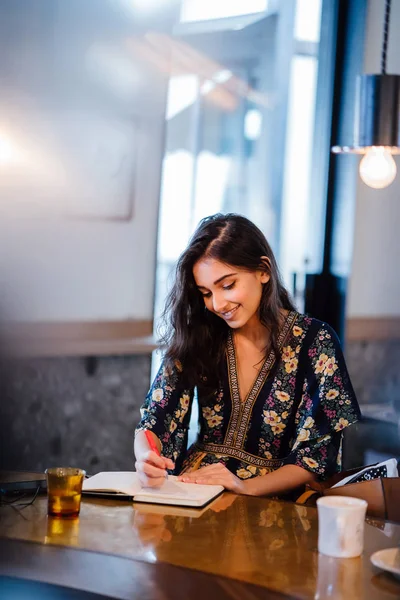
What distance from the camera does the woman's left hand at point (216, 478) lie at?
Answer: 210cm

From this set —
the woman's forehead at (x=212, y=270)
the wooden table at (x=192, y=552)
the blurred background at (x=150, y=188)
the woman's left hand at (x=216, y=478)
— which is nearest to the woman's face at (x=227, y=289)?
the woman's forehead at (x=212, y=270)

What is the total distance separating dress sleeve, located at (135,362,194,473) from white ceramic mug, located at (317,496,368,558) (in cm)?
96

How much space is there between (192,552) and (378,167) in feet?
7.30

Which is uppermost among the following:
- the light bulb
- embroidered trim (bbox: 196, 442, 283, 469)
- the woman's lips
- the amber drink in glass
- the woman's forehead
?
the light bulb

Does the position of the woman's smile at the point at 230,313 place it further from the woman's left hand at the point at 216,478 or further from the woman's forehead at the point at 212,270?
the woman's left hand at the point at 216,478

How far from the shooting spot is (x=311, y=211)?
454 centimetres

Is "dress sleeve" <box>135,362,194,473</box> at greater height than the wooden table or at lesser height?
greater

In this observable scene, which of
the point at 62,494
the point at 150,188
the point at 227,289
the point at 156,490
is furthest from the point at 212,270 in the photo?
the point at 150,188

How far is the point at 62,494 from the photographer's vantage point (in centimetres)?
176

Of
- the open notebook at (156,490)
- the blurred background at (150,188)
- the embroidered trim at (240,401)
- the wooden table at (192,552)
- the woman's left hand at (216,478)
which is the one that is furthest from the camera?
the blurred background at (150,188)

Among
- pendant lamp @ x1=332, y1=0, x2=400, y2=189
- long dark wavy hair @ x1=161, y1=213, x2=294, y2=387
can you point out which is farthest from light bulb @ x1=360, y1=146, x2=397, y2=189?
long dark wavy hair @ x1=161, y1=213, x2=294, y2=387

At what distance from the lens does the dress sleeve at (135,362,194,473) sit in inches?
97.7

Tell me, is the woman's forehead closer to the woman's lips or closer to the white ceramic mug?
the woman's lips

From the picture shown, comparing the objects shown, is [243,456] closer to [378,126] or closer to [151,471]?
[151,471]
